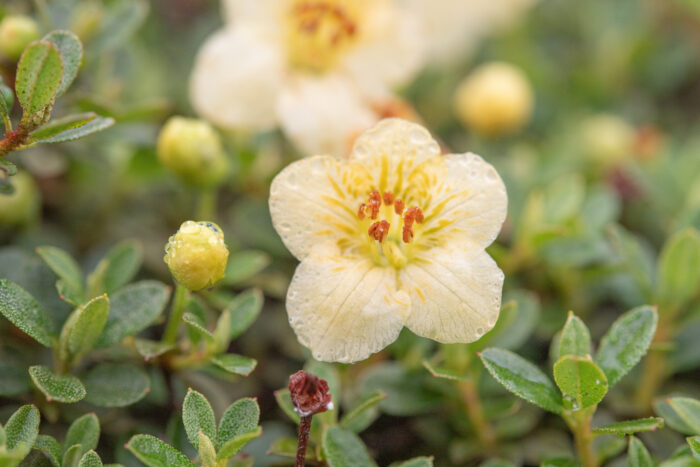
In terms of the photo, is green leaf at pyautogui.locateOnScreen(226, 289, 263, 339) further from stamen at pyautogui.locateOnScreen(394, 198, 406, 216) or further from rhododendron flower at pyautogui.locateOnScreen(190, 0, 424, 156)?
rhododendron flower at pyautogui.locateOnScreen(190, 0, 424, 156)

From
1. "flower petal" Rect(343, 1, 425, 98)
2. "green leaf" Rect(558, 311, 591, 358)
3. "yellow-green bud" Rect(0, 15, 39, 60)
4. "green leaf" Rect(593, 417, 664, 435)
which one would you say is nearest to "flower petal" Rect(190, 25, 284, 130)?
"flower petal" Rect(343, 1, 425, 98)

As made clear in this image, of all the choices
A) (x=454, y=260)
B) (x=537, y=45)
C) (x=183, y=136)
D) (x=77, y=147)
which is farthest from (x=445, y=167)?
(x=537, y=45)

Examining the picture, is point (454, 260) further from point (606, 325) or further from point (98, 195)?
point (98, 195)

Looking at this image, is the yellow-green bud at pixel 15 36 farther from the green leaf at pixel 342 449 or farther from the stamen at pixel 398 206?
the green leaf at pixel 342 449

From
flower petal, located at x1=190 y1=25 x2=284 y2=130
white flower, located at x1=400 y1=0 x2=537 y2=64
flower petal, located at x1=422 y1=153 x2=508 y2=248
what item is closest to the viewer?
flower petal, located at x1=422 y1=153 x2=508 y2=248

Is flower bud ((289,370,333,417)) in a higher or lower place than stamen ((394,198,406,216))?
lower

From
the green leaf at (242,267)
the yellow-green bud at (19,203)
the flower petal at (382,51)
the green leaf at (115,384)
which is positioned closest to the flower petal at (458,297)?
the green leaf at (242,267)

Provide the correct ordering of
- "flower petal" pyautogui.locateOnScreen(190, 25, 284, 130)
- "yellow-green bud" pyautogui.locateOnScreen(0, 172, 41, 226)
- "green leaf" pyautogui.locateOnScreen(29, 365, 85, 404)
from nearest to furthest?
1. "green leaf" pyautogui.locateOnScreen(29, 365, 85, 404)
2. "yellow-green bud" pyautogui.locateOnScreen(0, 172, 41, 226)
3. "flower petal" pyautogui.locateOnScreen(190, 25, 284, 130)
